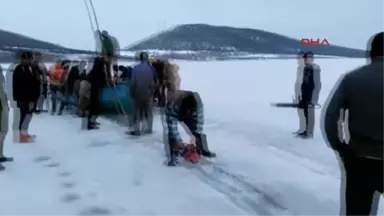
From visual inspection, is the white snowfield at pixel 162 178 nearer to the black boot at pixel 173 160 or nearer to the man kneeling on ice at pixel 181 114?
the black boot at pixel 173 160

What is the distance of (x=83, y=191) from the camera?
472 centimetres

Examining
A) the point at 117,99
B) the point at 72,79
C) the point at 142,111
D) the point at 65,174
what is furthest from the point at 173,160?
the point at 72,79

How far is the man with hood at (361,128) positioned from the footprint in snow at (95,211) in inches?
86.9

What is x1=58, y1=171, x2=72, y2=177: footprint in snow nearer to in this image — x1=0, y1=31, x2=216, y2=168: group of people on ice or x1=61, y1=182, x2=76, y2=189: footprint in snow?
x1=61, y1=182, x2=76, y2=189: footprint in snow

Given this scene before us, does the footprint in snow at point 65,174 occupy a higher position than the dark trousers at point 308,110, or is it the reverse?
the dark trousers at point 308,110

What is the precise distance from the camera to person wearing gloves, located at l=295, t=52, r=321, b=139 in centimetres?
763

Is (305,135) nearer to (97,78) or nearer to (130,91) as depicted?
(130,91)

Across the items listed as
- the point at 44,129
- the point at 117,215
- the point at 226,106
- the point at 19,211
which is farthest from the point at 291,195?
the point at 226,106

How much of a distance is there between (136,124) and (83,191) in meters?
3.71

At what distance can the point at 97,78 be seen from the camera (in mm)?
8883

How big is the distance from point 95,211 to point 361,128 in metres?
2.51

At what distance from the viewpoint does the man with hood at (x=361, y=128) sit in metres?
2.38

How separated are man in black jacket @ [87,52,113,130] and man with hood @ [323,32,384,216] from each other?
674cm

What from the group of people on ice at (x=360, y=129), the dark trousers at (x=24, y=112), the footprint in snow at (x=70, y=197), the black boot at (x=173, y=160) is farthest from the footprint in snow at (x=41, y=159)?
the group of people on ice at (x=360, y=129)
